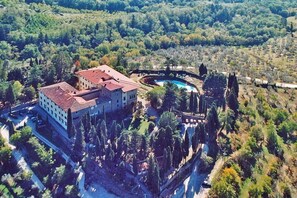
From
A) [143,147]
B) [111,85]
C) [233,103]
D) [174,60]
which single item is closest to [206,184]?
[143,147]

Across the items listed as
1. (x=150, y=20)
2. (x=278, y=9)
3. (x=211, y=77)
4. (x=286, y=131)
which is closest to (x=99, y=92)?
(x=211, y=77)

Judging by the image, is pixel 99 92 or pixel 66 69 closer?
pixel 99 92

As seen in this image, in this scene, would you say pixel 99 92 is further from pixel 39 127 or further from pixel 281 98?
pixel 281 98

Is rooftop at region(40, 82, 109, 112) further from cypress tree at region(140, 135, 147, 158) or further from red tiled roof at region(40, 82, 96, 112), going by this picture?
cypress tree at region(140, 135, 147, 158)

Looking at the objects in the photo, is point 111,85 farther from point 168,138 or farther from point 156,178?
point 156,178

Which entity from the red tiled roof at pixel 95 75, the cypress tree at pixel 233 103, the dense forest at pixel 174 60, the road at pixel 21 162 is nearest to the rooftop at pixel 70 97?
the red tiled roof at pixel 95 75

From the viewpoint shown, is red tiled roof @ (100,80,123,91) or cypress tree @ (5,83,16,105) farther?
red tiled roof @ (100,80,123,91)

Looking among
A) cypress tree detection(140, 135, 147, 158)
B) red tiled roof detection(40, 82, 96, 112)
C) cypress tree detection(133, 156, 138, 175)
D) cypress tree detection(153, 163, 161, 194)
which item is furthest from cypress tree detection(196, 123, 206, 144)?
red tiled roof detection(40, 82, 96, 112)

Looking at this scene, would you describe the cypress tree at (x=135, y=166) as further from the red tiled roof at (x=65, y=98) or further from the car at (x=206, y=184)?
the red tiled roof at (x=65, y=98)
